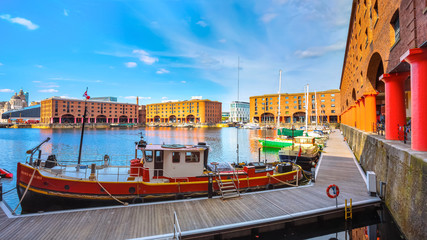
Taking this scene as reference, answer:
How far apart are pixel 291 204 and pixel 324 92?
128m

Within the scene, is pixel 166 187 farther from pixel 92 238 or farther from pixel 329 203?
pixel 329 203

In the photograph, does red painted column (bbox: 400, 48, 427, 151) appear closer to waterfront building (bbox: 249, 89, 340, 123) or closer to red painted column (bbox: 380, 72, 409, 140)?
red painted column (bbox: 380, 72, 409, 140)

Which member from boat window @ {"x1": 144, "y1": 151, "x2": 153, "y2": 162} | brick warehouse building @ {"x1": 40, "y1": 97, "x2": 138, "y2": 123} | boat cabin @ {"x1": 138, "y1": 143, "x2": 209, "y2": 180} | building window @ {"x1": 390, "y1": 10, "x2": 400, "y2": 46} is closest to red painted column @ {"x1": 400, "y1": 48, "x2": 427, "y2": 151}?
building window @ {"x1": 390, "y1": 10, "x2": 400, "y2": 46}

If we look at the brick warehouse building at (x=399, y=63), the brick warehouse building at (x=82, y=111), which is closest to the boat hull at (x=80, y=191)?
the brick warehouse building at (x=399, y=63)

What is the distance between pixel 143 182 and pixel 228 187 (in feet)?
17.2

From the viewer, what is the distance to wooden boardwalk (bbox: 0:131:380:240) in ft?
27.1

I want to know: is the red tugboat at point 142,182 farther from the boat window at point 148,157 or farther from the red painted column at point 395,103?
the red painted column at point 395,103

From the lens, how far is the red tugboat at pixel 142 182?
38.9 feet

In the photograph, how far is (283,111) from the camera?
132m

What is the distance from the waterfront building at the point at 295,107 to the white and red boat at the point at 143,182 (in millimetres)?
103067

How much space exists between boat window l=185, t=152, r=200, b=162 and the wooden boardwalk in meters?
2.78

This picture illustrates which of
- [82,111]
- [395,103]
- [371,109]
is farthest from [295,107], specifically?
[82,111]

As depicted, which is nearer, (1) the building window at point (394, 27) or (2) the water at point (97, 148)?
(1) the building window at point (394, 27)

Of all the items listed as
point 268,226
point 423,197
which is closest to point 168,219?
point 268,226
